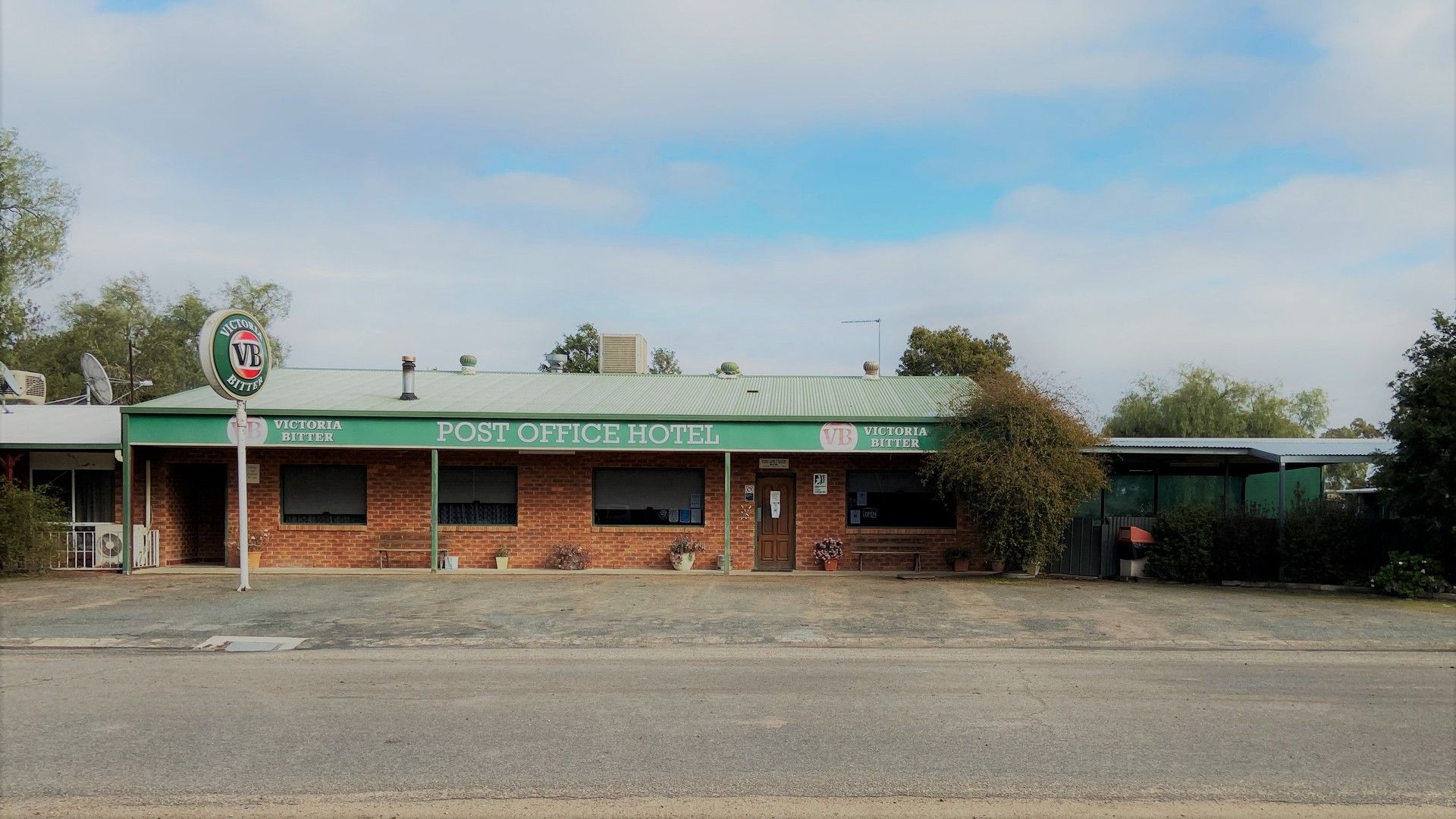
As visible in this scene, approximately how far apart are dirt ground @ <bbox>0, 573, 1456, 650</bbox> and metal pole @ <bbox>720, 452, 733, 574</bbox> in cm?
77

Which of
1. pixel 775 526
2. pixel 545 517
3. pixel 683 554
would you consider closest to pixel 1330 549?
pixel 775 526

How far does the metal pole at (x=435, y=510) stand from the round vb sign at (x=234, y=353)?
3228mm

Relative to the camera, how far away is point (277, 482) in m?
18.8

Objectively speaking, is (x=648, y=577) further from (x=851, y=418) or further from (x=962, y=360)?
(x=962, y=360)

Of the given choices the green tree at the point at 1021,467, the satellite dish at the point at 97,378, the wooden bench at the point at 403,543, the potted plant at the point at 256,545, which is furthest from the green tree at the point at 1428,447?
the satellite dish at the point at 97,378

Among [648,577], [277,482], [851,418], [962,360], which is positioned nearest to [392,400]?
[277,482]

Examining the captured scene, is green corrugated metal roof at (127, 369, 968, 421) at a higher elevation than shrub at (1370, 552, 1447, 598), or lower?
higher

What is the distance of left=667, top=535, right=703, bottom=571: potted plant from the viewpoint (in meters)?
18.4

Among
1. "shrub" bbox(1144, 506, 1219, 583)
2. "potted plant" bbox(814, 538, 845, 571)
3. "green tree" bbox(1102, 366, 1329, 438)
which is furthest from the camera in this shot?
"green tree" bbox(1102, 366, 1329, 438)

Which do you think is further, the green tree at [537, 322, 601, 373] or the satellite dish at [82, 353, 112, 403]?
the green tree at [537, 322, 601, 373]

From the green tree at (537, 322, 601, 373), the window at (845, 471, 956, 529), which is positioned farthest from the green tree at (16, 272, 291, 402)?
the window at (845, 471, 956, 529)

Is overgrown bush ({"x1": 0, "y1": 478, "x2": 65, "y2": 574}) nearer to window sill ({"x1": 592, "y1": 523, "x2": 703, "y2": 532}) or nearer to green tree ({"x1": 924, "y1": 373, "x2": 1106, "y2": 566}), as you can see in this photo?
window sill ({"x1": 592, "y1": 523, "x2": 703, "y2": 532})

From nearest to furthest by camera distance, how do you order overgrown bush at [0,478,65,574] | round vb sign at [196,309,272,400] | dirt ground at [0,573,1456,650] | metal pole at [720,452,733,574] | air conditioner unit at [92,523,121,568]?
dirt ground at [0,573,1456,650], round vb sign at [196,309,272,400], overgrown bush at [0,478,65,574], metal pole at [720,452,733,574], air conditioner unit at [92,523,121,568]

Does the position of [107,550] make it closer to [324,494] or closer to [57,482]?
[57,482]
